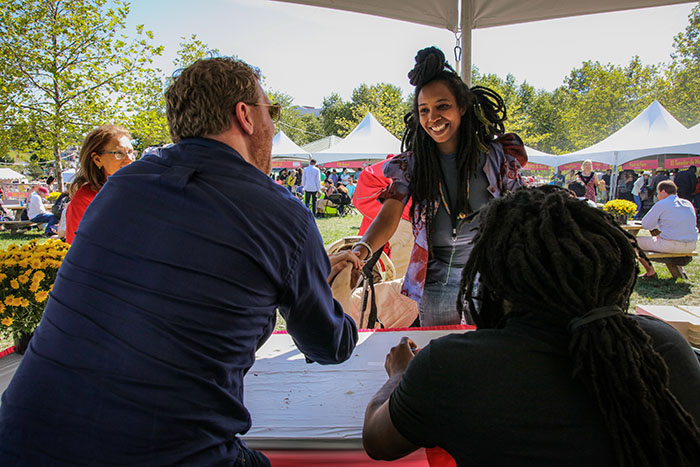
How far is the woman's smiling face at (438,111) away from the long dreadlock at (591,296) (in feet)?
3.81

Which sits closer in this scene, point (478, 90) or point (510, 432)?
point (510, 432)

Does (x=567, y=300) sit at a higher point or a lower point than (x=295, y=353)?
higher

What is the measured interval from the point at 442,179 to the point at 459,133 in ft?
0.90

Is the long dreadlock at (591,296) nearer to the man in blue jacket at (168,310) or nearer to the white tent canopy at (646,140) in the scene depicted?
the man in blue jacket at (168,310)

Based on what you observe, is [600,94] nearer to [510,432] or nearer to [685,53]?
[685,53]

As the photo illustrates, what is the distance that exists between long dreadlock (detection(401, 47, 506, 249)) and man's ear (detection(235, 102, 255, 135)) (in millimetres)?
1159

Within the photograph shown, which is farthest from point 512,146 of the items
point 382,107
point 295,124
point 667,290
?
point 295,124

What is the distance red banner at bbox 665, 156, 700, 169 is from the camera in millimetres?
18172

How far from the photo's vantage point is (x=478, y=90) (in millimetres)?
2225

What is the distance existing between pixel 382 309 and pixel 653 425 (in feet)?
7.44

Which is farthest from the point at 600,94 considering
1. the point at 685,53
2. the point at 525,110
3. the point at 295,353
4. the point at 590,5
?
the point at 295,353

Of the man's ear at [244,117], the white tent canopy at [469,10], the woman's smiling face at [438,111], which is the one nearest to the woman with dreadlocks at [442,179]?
the woman's smiling face at [438,111]

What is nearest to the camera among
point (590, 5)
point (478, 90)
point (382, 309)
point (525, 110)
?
point (478, 90)

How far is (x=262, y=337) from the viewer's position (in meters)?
1.03
